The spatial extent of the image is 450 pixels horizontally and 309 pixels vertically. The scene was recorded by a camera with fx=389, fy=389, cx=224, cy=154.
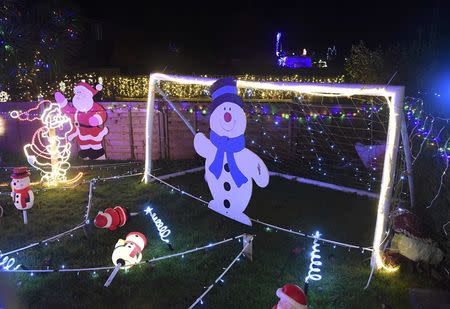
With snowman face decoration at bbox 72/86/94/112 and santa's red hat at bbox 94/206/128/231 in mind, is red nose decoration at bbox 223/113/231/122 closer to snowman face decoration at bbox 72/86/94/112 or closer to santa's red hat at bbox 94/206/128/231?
santa's red hat at bbox 94/206/128/231

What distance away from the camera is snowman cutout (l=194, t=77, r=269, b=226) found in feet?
19.5

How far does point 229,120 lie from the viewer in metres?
6.04

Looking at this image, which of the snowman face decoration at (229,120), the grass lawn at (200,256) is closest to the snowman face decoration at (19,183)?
the grass lawn at (200,256)

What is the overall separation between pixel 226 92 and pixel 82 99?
4568 mm

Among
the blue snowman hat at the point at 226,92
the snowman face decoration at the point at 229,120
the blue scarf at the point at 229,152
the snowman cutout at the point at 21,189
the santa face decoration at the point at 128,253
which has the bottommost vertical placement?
the santa face decoration at the point at 128,253

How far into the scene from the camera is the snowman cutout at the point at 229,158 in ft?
19.5

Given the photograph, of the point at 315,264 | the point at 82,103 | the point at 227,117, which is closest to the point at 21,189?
the point at 82,103

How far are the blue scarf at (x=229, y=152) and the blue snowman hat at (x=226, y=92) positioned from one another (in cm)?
53

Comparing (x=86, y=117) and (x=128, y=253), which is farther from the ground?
(x=86, y=117)

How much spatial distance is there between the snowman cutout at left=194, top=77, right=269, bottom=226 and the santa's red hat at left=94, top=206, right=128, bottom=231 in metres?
1.55

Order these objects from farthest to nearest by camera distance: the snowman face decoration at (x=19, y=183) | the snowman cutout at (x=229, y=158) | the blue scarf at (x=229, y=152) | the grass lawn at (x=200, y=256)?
1. the snowman face decoration at (x=19, y=183)
2. the blue scarf at (x=229, y=152)
3. the snowman cutout at (x=229, y=158)
4. the grass lawn at (x=200, y=256)

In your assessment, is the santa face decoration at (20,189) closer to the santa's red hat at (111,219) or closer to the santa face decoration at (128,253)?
the santa's red hat at (111,219)

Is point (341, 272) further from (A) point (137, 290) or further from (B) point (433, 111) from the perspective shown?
(B) point (433, 111)

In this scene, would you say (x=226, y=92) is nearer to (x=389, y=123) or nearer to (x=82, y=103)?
(x=389, y=123)
